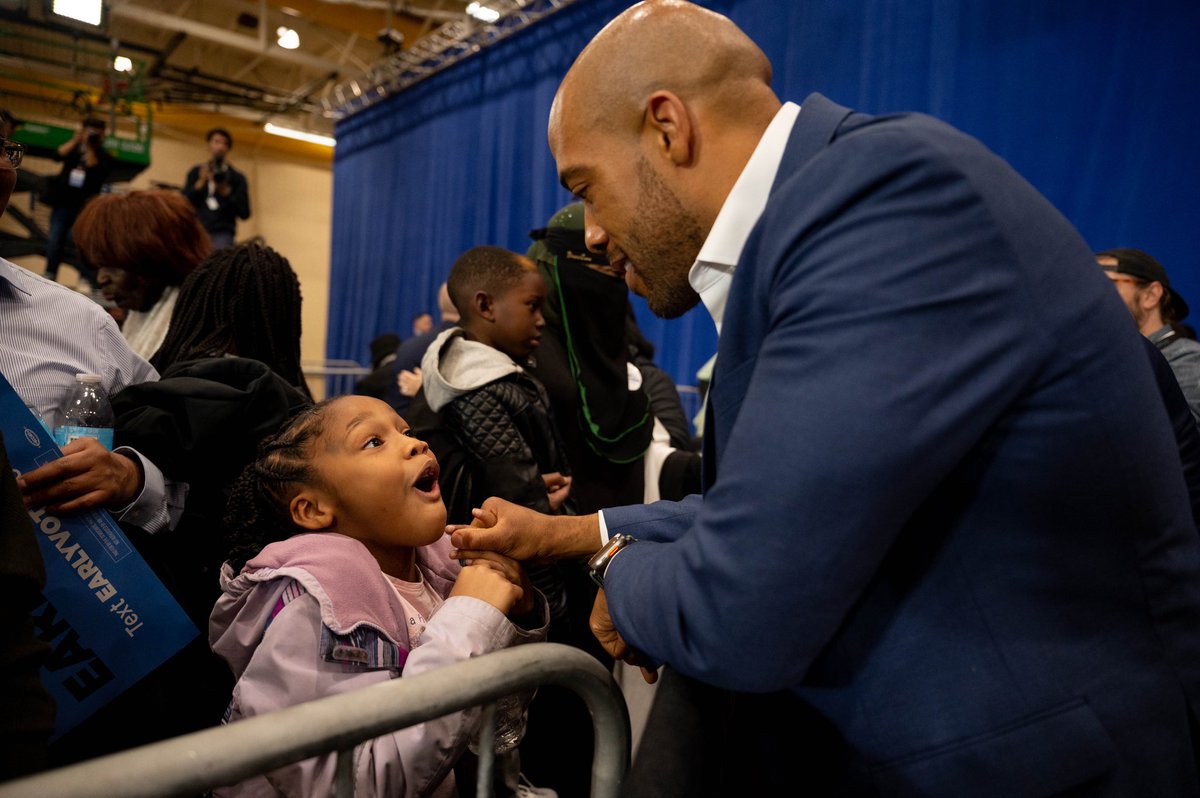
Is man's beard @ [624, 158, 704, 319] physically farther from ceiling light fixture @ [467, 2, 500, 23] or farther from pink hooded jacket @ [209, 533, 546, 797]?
ceiling light fixture @ [467, 2, 500, 23]

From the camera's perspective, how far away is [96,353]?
1.70m

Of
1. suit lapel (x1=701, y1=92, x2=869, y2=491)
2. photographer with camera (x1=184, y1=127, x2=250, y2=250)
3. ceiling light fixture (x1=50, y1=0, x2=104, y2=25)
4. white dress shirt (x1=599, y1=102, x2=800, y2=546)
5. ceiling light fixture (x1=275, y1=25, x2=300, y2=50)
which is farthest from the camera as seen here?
ceiling light fixture (x1=275, y1=25, x2=300, y2=50)

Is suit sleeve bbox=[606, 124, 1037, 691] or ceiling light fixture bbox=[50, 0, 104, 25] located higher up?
ceiling light fixture bbox=[50, 0, 104, 25]

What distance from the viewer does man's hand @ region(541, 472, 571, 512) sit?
2.31m

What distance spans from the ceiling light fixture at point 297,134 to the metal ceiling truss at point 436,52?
275 cm

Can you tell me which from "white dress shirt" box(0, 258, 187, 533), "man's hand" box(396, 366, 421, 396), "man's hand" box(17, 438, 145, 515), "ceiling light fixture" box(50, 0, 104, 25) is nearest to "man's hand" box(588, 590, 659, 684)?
"man's hand" box(17, 438, 145, 515)

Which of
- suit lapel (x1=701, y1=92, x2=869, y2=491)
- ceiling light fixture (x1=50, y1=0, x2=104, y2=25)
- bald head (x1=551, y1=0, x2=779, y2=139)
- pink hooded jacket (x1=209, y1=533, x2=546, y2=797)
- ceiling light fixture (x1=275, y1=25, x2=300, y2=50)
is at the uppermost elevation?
ceiling light fixture (x1=275, y1=25, x2=300, y2=50)

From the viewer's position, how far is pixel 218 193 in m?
8.97

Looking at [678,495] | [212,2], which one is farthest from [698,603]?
[212,2]

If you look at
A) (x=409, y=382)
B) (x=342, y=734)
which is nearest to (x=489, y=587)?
(x=342, y=734)

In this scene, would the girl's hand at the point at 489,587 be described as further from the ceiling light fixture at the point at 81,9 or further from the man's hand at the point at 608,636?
the ceiling light fixture at the point at 81,9

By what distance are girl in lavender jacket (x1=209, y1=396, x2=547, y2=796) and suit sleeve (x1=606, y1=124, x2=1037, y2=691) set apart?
51 cm

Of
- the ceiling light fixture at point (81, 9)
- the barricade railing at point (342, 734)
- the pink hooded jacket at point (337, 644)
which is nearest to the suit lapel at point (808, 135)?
the barricade railing at point (342, 734)

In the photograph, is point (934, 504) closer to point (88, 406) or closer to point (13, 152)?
point (88, 406)
